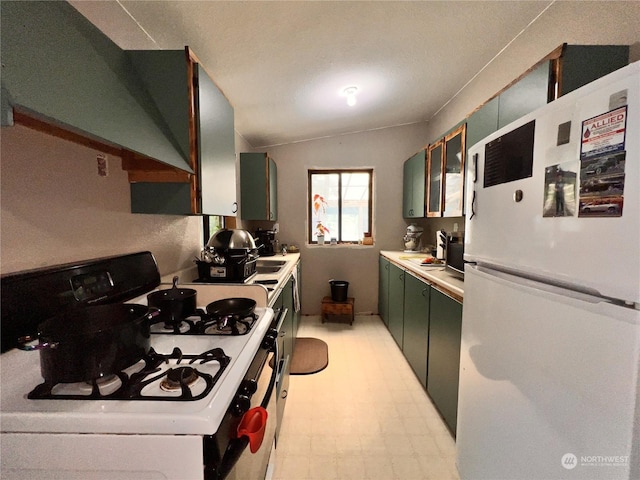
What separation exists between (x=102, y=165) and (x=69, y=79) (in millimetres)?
541

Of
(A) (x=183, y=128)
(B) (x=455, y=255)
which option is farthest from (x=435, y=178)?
(A) (x=183, y=128)

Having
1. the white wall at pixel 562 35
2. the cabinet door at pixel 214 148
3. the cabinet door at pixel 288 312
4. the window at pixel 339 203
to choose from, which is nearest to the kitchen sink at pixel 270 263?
the cabinet door at pixel 288 312

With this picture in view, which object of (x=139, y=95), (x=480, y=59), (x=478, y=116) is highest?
(x=480, y=59)

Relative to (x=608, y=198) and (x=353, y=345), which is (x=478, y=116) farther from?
(x=353, y=345)

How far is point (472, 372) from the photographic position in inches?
44.8

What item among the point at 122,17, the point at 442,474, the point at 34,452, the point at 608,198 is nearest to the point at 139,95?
the point at 122,17

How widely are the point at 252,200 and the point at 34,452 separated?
108 inches

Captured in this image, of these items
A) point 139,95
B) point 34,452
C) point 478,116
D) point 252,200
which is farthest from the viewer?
point 252,200

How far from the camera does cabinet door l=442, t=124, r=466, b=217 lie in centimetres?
210

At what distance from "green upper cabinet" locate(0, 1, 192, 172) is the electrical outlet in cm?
29

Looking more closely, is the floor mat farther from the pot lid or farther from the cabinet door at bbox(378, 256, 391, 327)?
the pot lid

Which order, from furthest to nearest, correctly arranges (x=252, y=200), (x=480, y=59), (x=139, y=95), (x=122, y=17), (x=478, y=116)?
(x=252, y=200) → (x=480, y=59) → (x=478, y=116) → (x=122, y=17) → (x=139, y=95)

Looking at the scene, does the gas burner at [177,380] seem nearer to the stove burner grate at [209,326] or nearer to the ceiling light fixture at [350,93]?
the stove burner grate at [209,326]
